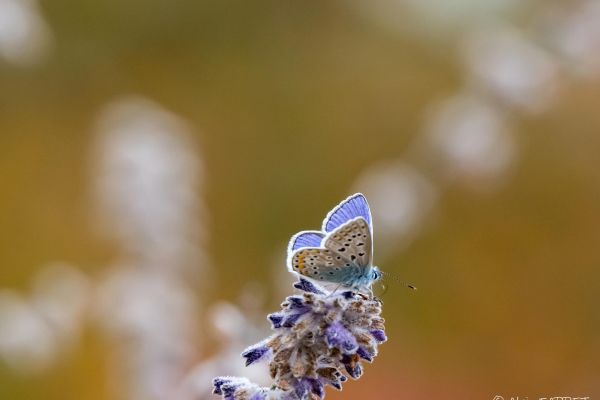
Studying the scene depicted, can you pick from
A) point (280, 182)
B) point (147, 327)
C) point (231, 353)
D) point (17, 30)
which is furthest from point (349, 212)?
point (280, 182)

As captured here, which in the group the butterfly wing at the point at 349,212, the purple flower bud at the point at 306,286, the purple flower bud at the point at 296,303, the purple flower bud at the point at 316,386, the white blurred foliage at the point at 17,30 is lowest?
the purple flower bud at the point at 316,386

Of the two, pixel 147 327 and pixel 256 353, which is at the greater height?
pixel 147 327

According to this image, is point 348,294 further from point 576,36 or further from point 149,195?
point 576,36

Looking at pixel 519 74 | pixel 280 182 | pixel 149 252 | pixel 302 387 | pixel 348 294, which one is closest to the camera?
pixel 302 387

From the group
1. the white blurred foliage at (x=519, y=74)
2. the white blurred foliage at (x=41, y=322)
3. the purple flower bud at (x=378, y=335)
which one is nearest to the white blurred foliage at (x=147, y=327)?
the white blurred foliage at (x=41, y=322)

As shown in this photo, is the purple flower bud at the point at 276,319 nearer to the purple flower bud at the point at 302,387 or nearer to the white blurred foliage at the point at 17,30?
the purple flower bud at the point at 302,387

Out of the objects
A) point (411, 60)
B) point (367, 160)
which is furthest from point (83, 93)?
point (411, 60)

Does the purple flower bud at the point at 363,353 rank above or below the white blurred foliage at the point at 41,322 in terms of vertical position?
below
